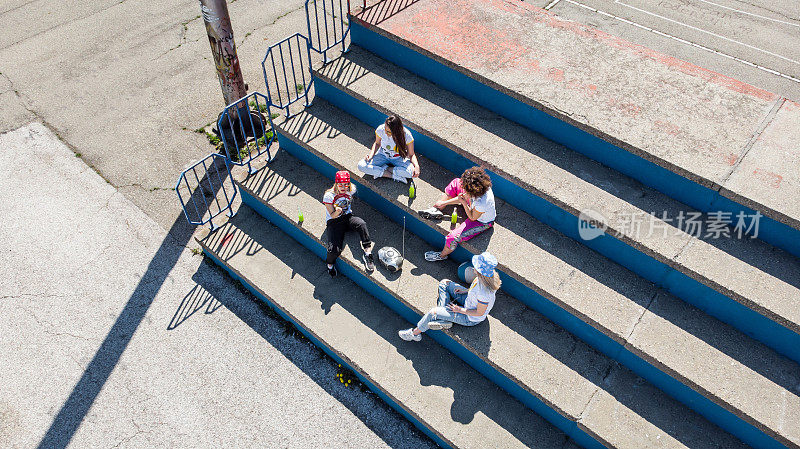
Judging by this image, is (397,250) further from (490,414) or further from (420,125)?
(490,414)

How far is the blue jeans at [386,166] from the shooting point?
231 inches

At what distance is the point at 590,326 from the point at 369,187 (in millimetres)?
2827

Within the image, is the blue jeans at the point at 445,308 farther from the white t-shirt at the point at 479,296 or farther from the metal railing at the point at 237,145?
the metal railing at the point at 237,145

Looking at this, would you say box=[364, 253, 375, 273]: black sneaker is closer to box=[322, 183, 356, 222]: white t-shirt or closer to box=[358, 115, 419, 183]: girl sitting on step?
box=[322, 183, 356, 222]: white t-shirt

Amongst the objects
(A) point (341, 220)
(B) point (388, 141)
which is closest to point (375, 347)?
(A) point (341, 220)

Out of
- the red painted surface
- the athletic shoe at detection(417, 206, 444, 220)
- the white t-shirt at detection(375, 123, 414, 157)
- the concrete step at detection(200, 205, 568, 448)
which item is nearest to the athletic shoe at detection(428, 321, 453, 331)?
the concrete step at detection(200, 205, 568, 448)

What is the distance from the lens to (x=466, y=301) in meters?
5.07

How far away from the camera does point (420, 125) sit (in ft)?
20.3

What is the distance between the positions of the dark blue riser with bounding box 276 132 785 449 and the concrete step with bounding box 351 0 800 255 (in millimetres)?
1359

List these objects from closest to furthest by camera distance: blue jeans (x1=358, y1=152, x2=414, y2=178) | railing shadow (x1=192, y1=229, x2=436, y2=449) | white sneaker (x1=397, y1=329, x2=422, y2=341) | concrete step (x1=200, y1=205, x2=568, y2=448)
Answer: concrete step (x1=200, y1=205, x2=568, y2=448) → railing shadow (x1=192, y1=229, x2=436, y2=449) → white sneaker (x1=397, y1=329, x2=422, y2=341) → blue jeans (x1=358, y1=152, x2=414, y2=178)

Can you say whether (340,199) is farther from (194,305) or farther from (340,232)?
(194,305)

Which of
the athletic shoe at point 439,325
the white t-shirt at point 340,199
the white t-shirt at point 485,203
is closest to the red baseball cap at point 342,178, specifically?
the white t-shirt at point 340,199

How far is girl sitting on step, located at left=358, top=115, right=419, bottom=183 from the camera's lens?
5.72 metres

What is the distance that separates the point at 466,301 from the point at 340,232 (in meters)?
1.66
